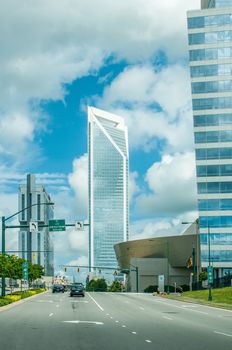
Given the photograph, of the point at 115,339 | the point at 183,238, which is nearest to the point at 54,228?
the point at 115,339

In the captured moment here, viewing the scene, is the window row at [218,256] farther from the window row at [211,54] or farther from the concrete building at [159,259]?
the window row at [211,54]

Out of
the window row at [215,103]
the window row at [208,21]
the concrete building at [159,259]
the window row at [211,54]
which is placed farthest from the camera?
the concrete building at [159,259]

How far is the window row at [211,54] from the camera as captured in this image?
118562 millimetres

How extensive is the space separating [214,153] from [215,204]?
9403 mm

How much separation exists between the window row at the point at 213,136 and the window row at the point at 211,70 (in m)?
10.9

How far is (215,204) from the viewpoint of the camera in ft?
381

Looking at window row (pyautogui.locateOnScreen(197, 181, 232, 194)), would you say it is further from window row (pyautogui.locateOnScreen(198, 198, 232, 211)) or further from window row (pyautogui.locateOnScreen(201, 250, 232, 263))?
window row (pyautogui.locateOnScreen(201, 250, 232, 263))

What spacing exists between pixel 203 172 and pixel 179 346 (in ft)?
325

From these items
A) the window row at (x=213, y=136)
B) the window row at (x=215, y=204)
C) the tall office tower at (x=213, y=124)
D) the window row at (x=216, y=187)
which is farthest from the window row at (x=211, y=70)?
the window row at (x=215, y=204)

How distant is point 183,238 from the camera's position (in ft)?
480

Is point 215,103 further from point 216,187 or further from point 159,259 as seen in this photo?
point 159,259

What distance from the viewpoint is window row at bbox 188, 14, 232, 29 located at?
119 m

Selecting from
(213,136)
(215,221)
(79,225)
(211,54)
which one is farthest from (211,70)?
(79,225)

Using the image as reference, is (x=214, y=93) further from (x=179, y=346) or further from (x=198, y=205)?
(x=179, y=346)
